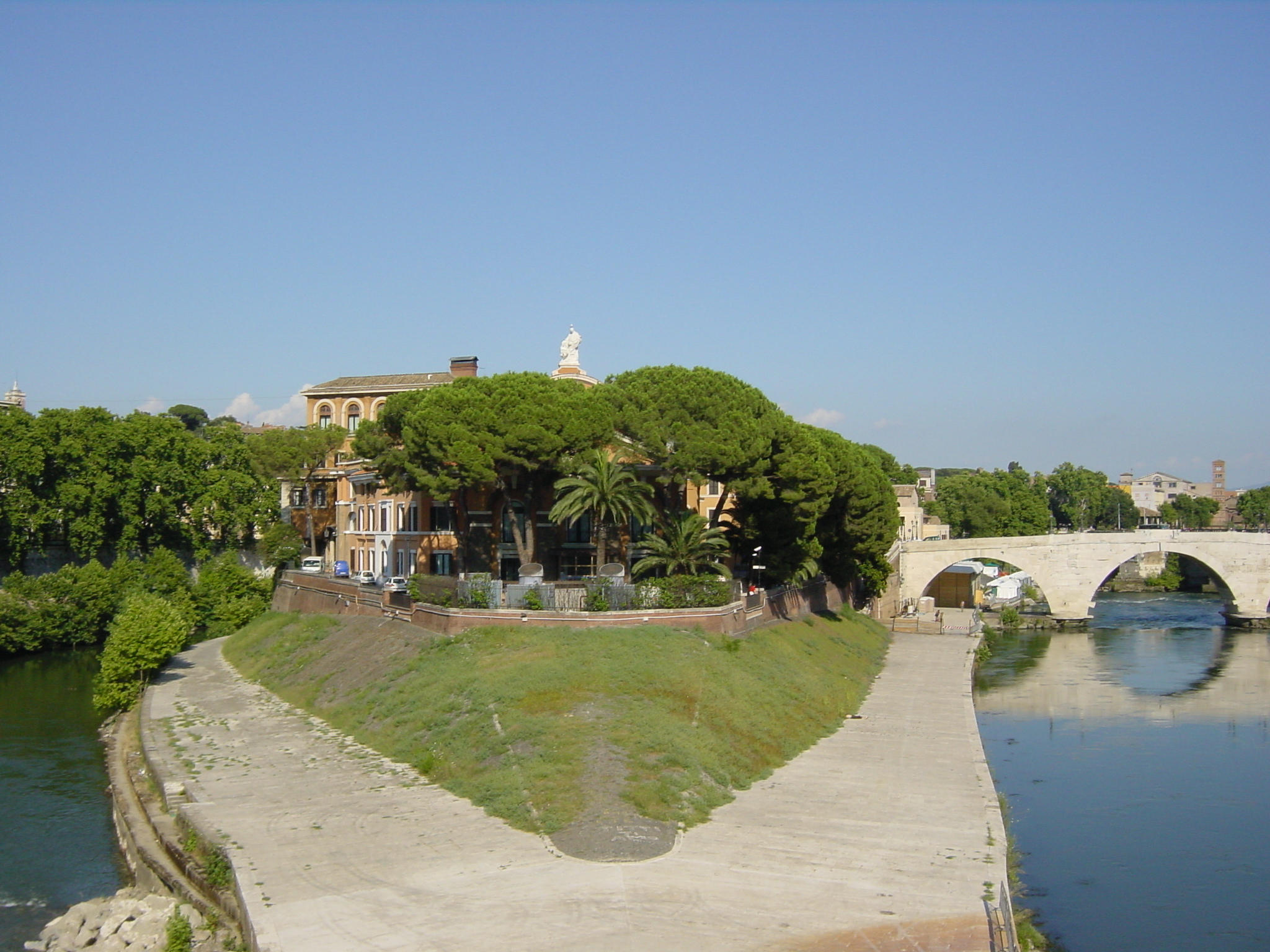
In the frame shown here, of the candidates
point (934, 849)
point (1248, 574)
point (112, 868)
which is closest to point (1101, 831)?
point (934, 849)

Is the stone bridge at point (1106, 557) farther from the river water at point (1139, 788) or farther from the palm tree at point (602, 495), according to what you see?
the palm tree at point (602, 495)

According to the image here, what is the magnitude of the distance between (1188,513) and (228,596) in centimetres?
16317

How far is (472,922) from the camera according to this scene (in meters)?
19.5

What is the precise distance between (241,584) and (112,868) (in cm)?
4213

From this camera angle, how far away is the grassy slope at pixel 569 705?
27141 millimetres

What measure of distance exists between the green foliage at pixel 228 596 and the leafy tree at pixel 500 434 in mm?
21720

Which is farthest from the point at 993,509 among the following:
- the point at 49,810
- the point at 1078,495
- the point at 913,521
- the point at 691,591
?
the point at 49,810

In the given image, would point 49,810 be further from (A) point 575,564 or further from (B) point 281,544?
(B) point 281,544

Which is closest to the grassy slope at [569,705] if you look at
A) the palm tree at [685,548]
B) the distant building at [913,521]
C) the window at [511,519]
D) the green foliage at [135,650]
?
the palm tree at [685,548]

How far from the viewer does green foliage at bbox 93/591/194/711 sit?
43594 mm

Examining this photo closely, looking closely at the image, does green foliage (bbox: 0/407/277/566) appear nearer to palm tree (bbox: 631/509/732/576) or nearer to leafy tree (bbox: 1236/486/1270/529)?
palm tree (bbox: 631/509/732/576)

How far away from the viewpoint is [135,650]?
4419cm

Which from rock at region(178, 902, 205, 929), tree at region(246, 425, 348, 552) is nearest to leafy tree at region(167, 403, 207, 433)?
tree at region(246, 425, 348, 552)

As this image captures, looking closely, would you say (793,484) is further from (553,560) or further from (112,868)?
(112,868)
